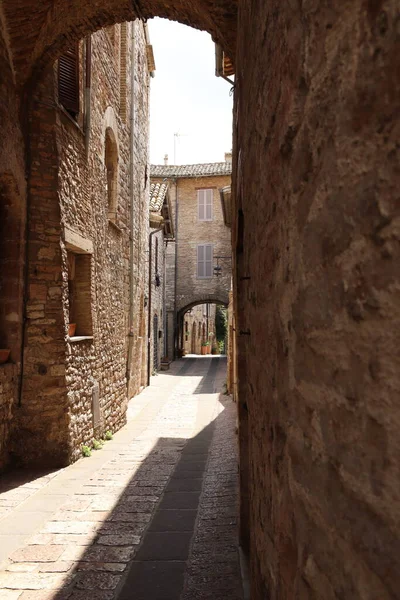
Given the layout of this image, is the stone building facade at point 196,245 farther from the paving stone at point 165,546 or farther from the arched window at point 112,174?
the paving stone at point 165,546

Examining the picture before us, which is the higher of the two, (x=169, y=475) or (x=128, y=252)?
(x=128, y=252)

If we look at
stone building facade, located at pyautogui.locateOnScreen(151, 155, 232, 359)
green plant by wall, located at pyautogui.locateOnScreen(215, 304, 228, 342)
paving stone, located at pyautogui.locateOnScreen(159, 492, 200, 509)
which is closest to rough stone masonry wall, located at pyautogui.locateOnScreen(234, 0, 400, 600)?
paving stone, located at pyautogui.locateOnScreen(159, 492, 200, 509)

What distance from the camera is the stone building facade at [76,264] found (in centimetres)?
578

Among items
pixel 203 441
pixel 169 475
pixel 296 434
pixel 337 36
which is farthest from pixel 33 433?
pixel 337 36

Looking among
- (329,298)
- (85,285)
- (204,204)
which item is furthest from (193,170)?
(329,298)

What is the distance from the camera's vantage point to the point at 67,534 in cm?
404

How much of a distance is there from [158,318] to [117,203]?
1101 cm

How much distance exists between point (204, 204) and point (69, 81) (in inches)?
732

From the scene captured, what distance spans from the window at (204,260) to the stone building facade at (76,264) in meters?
14.9

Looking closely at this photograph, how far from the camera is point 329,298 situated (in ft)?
3.46

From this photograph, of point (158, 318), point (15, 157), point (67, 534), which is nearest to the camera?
point (67, 534)

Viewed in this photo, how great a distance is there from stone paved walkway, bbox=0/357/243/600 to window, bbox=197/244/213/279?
17358mm

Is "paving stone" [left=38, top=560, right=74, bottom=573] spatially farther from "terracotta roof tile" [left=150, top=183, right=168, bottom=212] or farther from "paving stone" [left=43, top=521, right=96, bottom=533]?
"terracotta roof tile" [left=150, top=183, right=168, bottom=212]

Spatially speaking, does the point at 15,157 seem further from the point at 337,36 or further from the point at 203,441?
the point at 337,36
